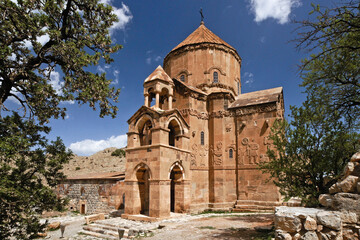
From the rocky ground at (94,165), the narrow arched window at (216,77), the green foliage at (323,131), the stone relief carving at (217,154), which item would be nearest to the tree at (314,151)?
the green foliage at (323,131)

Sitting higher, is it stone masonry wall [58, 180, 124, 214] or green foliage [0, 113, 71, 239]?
green foliage [0, 113, 71, 239]

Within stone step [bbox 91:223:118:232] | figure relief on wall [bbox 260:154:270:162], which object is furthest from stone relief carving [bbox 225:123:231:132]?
stone step [bbox 91:223:118:232]

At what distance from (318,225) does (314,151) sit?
3400mm

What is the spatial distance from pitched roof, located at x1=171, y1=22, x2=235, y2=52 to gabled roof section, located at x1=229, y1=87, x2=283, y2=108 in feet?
17.1

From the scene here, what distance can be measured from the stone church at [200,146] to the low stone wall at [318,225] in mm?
8547

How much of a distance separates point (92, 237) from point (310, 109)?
39.0 feet

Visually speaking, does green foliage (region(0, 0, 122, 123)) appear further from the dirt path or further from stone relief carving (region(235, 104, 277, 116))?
stone relief carving (region(235, 104, 277, 116))

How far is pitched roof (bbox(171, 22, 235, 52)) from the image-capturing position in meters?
21.2

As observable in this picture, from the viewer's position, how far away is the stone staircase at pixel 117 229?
37.2 ft

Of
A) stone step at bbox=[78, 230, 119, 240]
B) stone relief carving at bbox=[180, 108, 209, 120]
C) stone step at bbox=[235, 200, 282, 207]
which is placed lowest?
stone step at bbox=[78, 230, 119, 240]

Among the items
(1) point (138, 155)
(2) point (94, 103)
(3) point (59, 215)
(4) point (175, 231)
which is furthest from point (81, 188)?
(2) point (94, 103)

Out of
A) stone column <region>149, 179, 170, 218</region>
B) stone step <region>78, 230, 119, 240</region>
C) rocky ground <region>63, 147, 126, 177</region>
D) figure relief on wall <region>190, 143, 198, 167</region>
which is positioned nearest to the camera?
stone step <region>78, 230, 119, 240</region>

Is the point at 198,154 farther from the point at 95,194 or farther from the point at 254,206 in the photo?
the point at 95,194

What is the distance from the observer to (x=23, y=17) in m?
6.12
